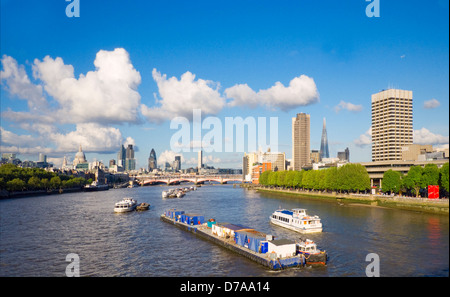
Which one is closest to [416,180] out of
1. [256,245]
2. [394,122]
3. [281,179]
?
[256,245]

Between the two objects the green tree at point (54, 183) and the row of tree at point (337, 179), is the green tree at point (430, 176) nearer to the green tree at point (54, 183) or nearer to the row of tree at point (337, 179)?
the row of tree at point (337, 179)

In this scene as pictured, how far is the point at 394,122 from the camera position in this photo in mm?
181125

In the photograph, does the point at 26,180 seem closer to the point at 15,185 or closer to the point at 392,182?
the point at 15,185

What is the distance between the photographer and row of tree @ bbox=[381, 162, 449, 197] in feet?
230

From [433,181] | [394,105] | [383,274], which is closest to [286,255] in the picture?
[383,274]

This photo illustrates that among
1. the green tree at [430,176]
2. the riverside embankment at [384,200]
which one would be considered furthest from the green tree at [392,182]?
the green tree at [430,176]

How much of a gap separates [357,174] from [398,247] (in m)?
63.6

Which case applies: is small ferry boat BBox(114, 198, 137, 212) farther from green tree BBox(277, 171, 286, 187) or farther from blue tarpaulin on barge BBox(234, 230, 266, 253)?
green tree BBox(277, 171, 286, 187)

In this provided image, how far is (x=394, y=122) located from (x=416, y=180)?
118 metres

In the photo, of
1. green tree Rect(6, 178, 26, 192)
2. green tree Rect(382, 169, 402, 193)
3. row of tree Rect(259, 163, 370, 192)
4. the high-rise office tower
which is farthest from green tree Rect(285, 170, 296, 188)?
green tree Rect(6, 178, 26, 192)

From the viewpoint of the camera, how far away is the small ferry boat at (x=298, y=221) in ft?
161

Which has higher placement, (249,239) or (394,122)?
(394,122)

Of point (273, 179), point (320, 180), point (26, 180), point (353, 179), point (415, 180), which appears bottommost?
point (273, 179)
